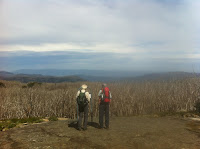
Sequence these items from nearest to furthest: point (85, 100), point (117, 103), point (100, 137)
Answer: point (100, 137)
point (85, 100)
point (117, 103)

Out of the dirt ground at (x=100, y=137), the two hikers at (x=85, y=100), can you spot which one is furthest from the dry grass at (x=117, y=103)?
the two hikers at (x=85, y=100)

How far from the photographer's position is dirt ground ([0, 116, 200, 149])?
25.1 feet

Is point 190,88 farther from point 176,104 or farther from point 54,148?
point 54,148

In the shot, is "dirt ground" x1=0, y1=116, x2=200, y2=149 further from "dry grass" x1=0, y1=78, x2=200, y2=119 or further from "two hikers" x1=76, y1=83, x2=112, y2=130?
"dry grass" x1=0, y1=78, x2=200, y2=119

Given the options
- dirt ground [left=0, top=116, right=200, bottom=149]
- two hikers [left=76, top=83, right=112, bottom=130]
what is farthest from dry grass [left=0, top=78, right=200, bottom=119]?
two hikers [left=76, top=83, right=112, bottom=130]

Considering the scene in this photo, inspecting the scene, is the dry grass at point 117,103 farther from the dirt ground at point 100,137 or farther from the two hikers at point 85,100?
the two hikers at point 85,100

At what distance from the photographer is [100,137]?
28.9ft

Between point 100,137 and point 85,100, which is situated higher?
point 85,100

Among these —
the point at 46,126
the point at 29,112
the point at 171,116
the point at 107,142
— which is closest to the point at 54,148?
the point at 107,142

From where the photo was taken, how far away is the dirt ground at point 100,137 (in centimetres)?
764

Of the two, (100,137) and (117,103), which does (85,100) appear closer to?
(100,137)

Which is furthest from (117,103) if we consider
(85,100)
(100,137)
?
(100,137)

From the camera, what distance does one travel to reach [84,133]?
372 inches

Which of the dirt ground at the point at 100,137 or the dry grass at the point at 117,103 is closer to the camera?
the dirt ground at the point at 100,137
